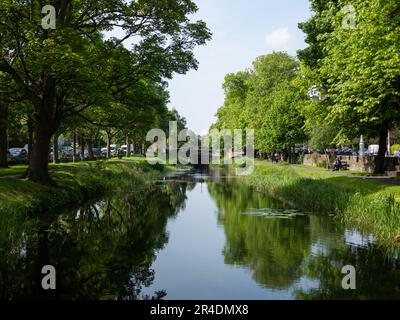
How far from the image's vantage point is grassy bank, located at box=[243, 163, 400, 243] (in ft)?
61.2

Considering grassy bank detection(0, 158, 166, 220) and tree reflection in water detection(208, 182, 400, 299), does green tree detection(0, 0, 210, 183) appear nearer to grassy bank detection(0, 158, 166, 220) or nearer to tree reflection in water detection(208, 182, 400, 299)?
grassy bank detection(0, 158, 166, 220)

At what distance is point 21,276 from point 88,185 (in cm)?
1927

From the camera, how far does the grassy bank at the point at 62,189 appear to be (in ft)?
70.4

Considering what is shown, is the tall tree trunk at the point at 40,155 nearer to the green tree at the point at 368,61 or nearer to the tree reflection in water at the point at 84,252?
the tree reflection in water at the point at 84,252

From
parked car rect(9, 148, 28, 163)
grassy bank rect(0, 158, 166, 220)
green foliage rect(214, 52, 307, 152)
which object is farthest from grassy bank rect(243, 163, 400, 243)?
parked car rect(9, 148, 28, 163)

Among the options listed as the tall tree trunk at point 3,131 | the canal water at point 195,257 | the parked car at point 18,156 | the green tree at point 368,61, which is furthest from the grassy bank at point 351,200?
the parked car at point 18,156

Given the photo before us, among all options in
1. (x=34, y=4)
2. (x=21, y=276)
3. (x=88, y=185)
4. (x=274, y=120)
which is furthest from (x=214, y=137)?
(x=21, y=276)

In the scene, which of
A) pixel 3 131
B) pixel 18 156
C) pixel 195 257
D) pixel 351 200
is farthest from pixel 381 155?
pixel 18 156

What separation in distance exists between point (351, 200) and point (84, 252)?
14.7 metres

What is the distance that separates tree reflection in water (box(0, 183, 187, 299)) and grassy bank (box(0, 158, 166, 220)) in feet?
3.60

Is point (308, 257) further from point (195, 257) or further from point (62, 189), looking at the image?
point (62, 189)

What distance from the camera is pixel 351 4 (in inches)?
1039

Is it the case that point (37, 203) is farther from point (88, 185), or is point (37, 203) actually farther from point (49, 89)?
point (88, 185)
